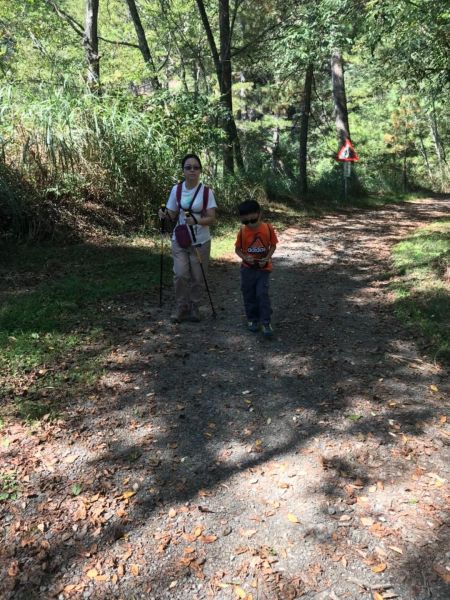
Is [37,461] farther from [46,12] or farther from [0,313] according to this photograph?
[46,12]

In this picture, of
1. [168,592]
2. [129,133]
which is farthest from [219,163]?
[168,592]

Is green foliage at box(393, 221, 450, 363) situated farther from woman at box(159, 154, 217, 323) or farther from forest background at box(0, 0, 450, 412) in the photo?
woman at box(159, 154, 217, 323)

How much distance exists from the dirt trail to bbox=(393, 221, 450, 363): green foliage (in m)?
0.28

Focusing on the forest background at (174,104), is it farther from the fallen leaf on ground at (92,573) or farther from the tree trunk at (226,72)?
the fallen leaf on ground at (92,573)

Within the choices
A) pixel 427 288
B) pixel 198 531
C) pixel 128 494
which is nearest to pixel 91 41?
pixel 427 288

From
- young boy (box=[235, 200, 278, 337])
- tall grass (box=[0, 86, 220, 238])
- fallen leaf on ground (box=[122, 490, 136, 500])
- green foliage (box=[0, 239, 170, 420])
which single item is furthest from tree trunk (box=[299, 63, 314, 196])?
fallen leaf on ground (box=[122, 490, 136, 500])

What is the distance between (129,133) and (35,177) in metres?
2.17

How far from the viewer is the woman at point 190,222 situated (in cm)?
537

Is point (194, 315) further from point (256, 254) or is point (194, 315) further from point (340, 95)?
point (340, 95)

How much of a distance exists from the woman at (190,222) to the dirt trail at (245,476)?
1.71 feet

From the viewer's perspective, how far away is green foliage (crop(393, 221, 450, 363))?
17.9ft

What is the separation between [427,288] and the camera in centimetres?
674

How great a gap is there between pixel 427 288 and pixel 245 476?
4.63 meters

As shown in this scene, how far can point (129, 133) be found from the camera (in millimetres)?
9742
